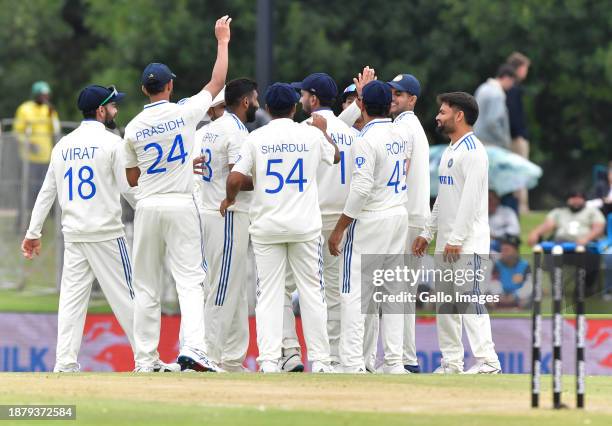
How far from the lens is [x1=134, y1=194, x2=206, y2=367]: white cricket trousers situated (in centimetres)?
1416

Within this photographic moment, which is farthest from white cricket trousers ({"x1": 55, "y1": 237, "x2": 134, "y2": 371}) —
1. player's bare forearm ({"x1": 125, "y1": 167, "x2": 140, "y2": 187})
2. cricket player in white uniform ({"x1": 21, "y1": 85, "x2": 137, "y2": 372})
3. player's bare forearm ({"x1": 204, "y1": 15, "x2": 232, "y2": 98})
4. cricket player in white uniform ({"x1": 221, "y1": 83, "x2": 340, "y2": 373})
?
player's bare forearm ({"x1": 204, "y1": 15, "x2": 232, "y2": 98})

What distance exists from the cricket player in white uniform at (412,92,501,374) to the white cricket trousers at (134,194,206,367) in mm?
2052

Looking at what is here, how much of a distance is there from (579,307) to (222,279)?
4495mm

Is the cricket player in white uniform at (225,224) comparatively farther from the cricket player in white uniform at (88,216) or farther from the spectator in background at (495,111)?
the spectator in background at (495,111)

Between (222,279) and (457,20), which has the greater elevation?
(457,20)

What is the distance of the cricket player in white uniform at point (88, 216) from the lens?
48.4ft

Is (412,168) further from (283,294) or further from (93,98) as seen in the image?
(93,98)

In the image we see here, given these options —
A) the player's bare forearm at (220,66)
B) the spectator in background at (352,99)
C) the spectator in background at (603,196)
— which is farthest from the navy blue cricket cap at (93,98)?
the spectator in background at (603,196)

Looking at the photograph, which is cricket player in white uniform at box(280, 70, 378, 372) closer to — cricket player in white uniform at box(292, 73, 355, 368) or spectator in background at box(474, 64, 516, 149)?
cricket player in white uniform at box(292, 73, 355, 368)

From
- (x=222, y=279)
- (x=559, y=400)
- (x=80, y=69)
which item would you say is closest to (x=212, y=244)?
(x=222, y=279)

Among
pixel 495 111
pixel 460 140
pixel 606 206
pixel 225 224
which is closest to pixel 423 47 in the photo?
pixel 606 206

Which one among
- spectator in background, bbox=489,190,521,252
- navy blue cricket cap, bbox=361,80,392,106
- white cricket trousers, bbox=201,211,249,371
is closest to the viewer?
navy blue cricket cap, bbox=361,80,392,106

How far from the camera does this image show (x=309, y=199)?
46.8ft

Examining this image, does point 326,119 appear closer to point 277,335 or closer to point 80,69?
point 277,335
